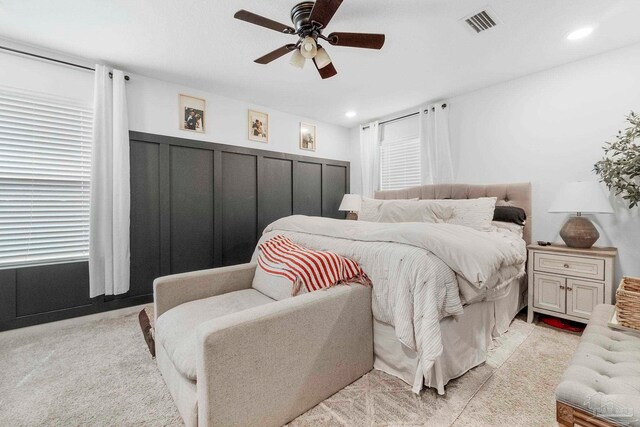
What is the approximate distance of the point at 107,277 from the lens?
106 inches

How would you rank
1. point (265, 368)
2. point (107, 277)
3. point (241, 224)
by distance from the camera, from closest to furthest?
point (265, 368), point (107, 277), point (241, 224)

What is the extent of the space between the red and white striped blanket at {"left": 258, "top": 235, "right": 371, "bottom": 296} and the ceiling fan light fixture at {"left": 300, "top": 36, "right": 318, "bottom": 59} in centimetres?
141

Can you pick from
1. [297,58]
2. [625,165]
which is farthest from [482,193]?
[297,58]

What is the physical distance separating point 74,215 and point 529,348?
165 inches

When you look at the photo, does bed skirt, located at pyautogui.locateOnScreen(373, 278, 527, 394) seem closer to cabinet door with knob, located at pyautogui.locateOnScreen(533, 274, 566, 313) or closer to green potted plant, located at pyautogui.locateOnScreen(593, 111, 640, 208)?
A: cabinet door with knob, located at pyautogui.locateOnScreen(533, 274, 566, 313)

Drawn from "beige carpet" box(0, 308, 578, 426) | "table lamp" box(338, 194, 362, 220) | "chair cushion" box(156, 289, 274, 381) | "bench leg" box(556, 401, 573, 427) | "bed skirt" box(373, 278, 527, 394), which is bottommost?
"beige carpet" box(0, 308, 578, 426)

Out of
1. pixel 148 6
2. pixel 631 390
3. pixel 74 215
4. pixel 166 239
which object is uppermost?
pixel 148 6

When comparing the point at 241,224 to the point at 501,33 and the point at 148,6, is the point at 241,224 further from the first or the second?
the point at 501,33

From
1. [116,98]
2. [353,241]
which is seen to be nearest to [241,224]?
[116,98]

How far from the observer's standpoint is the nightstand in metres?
2.18

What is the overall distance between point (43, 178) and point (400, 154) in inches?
168

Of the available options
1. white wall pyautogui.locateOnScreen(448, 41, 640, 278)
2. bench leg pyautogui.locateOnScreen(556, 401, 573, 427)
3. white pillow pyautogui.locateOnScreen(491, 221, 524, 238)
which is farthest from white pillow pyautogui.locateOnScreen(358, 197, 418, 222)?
bench leg pyautogui.locateOnScreen(556, 401, 573, 427)

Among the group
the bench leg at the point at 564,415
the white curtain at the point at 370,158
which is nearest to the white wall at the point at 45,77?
the white curtain at the point at 370,158

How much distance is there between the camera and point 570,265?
2332mm
